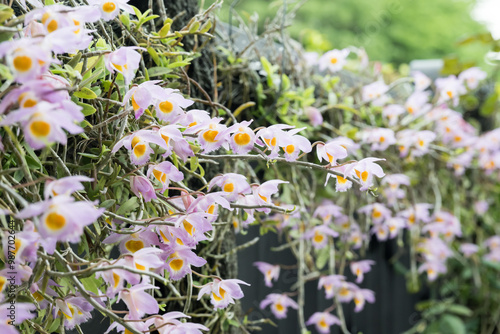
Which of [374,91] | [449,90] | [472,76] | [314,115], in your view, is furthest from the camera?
[472,76]

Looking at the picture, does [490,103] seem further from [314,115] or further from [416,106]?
[314,115]

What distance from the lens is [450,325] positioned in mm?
2455

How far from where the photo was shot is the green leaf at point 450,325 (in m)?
2.42

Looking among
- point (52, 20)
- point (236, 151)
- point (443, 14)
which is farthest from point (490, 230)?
point (443, 14)

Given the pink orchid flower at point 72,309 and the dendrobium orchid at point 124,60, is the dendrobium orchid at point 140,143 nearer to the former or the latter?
the dendrobium orchid at point 124,60

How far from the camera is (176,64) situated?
97 cm

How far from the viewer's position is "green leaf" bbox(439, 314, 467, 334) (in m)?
2.42

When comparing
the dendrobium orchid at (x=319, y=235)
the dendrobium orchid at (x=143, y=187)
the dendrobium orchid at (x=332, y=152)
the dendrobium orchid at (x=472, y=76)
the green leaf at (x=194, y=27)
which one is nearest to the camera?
the dendrobium orchid at (x=143, y=187)

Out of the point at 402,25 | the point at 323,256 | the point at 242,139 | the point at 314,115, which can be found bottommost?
the point at 402,25

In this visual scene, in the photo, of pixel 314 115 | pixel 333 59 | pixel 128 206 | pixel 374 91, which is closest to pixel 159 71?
pixel 128 206

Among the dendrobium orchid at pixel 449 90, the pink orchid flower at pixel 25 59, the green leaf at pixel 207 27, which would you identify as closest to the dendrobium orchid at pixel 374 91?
the dendrobium orchid at pixel 449 90

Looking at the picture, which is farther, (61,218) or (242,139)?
(242,139)

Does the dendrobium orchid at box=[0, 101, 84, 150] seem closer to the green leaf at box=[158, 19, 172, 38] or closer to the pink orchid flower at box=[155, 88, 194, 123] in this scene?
the pink orchid flower at box=[155, 88, 194, 123]

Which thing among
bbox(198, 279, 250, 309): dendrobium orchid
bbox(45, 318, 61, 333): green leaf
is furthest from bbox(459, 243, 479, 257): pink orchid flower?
bbox(45, 318, 61, 333): green leaf
